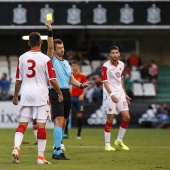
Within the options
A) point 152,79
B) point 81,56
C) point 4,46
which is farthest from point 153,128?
point 4,46

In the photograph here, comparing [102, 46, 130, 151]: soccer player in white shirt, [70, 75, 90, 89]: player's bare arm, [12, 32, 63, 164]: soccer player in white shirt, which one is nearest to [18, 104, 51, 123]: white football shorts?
[12, 32, 63, 164]: soccer player in white shirt

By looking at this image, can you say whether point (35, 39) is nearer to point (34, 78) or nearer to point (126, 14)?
point (34, 78)

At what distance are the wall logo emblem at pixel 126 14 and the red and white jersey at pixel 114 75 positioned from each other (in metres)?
17.9

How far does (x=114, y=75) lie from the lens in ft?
55.3

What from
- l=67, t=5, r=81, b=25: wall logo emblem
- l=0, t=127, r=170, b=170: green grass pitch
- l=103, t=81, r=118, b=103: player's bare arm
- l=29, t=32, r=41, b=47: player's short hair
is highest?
l=67, t=5, r=81, b=25: wall logo emblem

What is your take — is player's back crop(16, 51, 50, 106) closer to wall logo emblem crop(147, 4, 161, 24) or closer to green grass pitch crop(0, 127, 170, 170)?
green grass pitch crop(0, 127, 170, 170)

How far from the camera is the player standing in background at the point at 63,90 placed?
1372 cm

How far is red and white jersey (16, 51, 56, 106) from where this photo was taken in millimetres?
12391

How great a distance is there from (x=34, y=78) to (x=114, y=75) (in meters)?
4.67

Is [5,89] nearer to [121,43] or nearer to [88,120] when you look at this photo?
[88,120]

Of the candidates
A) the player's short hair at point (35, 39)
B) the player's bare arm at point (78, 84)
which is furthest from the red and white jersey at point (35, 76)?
the player's bare arm at point (78, 84)

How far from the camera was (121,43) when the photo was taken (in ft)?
134

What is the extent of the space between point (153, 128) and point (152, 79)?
6137 mm

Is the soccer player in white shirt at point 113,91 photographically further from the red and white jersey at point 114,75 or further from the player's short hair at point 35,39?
the player's short hair at point 35,39
